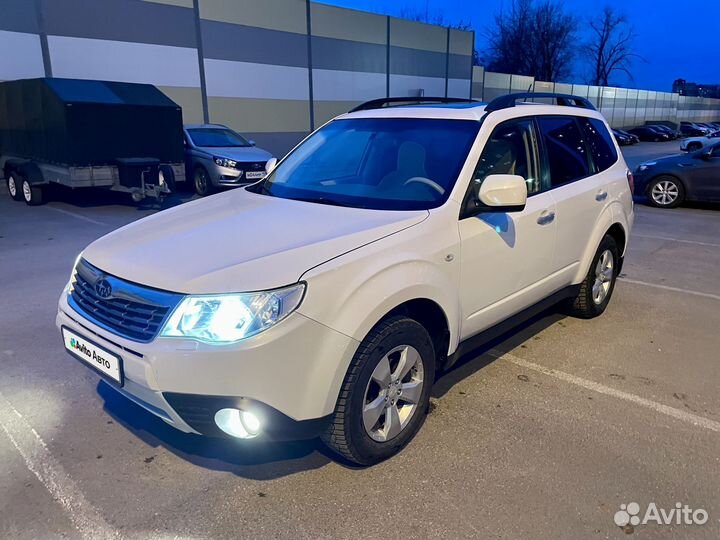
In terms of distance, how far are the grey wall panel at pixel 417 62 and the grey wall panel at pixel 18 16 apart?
1627cm

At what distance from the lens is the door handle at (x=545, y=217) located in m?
3.81

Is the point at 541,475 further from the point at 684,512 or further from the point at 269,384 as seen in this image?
the point at 269,384

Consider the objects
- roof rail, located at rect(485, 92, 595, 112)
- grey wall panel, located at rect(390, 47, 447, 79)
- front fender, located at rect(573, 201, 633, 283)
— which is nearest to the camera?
roof rail, located at rect(485, 92, 595, 112)

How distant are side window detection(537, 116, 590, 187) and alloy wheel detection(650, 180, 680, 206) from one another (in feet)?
28.4

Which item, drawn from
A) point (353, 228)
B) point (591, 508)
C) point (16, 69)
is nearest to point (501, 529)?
point (591, 508)

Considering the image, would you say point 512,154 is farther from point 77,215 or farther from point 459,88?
point 459,88

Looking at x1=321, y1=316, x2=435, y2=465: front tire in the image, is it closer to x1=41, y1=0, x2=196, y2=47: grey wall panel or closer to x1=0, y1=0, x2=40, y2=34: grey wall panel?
x1=0, y1=0, x2=40, y2=34: grey wall panel

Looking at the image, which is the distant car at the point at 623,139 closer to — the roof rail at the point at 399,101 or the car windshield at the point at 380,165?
the roof rail at the point at 399,101

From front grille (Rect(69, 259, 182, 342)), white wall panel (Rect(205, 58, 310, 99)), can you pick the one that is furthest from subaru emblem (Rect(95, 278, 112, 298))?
white wall panel (Rect(205, 58, 310, 99))

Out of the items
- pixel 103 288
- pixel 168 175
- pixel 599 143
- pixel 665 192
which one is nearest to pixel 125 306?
pixel 103 288

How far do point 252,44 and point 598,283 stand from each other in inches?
755

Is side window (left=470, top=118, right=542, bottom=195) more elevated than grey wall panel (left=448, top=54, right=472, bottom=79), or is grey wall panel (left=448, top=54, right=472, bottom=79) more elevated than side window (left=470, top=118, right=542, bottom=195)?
grey wall panel (left=448, top=54, right=472, bottom=79)

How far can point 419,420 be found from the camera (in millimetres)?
3084

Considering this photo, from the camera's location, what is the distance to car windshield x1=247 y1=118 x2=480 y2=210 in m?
3.29
